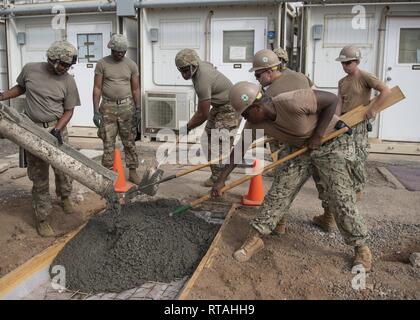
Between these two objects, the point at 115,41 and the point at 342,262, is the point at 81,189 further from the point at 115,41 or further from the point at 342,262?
the point at 342,262

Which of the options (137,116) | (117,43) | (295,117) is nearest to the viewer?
(295,117)

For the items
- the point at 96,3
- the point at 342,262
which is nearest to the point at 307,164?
the point at 342,262

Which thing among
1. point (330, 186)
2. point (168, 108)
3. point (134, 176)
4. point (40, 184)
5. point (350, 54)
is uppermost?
point (350, 54)

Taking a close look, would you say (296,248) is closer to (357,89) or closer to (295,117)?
(295,117)

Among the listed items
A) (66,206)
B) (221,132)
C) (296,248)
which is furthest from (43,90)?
(296,248)

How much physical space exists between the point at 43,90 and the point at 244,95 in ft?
6.97

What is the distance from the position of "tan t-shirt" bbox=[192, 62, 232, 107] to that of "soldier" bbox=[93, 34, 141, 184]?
124 centimetres

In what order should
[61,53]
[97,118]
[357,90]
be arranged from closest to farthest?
[61,53]
[357,90]
[97,118]

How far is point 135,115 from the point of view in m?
5.89

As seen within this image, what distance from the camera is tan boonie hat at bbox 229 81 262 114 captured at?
3.20 m

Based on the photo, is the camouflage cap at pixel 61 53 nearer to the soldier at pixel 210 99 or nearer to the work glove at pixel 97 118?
the soldier at pixel 210 99

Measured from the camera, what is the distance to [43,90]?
4.23 metres

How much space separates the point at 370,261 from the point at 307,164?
2.97 feet

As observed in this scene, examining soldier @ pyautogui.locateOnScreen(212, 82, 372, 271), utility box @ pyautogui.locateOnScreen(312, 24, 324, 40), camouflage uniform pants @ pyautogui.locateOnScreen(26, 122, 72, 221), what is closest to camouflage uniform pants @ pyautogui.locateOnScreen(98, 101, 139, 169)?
camouflage uniform pants @ pyautogui.locateOnScreen(26, 122, 72, 221)
